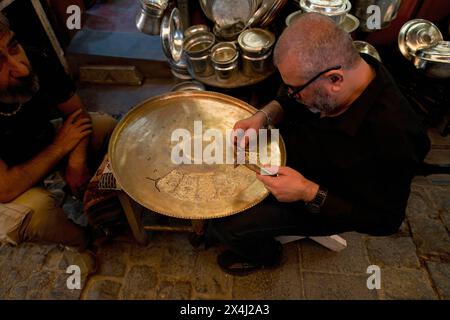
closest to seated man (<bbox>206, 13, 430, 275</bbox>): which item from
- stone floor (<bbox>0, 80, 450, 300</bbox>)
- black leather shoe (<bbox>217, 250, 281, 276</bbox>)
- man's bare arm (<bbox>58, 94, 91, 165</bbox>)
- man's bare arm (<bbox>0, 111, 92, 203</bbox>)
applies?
black leather shoe (<bbox>217, 250, 281, 276</bbox>)

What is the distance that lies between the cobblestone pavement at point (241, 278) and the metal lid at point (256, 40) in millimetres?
1893

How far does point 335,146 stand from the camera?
6.16ft

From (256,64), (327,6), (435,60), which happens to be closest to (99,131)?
A: (256,64)

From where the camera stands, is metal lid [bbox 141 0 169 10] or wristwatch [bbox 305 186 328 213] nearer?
wristwatch [bbox 305 186 328 213]

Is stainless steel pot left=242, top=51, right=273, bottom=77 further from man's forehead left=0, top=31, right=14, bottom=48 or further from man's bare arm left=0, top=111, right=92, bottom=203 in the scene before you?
man's forehead left=0, top=31, right=14, bottom=48

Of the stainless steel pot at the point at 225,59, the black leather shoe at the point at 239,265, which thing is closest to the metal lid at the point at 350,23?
the stainless steel pot at the point at 225,59

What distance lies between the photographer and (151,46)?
4.32 metres

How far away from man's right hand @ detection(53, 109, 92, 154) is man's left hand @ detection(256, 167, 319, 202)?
1.56 m

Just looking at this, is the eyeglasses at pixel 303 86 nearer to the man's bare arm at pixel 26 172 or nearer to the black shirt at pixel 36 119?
the man's bare arm at pixel 26 172

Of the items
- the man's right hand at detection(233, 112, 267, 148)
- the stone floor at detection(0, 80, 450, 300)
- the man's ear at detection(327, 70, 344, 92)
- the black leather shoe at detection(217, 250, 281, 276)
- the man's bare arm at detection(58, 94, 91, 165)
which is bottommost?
the stone floor at detection(0, 80, 450, 300)

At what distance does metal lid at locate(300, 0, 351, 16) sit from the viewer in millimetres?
2719

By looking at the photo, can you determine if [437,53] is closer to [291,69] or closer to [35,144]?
[291,69]

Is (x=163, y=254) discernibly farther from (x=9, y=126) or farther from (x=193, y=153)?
(x=9, y=126)

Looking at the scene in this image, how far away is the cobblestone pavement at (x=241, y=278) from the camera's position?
2.62 meters
